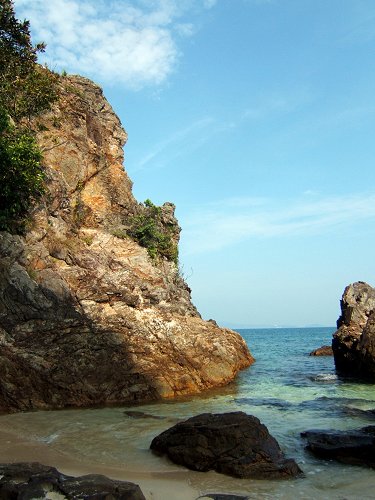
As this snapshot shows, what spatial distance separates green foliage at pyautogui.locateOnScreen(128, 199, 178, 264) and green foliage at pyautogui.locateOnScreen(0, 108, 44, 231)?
7639 millimetres

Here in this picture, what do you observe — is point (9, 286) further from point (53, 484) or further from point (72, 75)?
point (72, 75)

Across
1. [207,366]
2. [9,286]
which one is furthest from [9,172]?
[207,366]

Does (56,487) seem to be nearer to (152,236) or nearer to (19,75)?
(152,236)

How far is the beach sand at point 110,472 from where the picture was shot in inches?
285

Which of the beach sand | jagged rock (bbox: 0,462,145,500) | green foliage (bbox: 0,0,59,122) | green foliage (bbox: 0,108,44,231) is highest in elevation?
green foliage (bbox: 0,0,59,122)

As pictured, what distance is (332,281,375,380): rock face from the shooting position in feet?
82.9

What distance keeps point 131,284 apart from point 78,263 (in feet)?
8.87

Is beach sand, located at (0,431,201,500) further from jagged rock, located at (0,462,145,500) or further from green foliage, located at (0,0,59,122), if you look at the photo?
green foliage, located at (0,0,59,122)

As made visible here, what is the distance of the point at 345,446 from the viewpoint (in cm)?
934

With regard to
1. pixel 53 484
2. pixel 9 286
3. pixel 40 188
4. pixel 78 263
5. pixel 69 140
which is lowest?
pixel 53 484

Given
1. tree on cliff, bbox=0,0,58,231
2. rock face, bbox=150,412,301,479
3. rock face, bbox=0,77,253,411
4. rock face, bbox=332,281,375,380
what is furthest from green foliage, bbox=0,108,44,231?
rock face, bbox=332,281,375,380

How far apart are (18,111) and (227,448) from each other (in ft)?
69.4

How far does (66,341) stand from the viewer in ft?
54.4

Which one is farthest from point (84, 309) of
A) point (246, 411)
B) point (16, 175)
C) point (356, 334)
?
point (356, 334)
